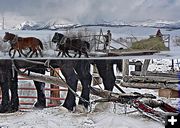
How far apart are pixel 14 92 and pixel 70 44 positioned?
84cm

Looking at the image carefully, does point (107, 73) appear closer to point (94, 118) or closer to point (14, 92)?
point (94, 118)

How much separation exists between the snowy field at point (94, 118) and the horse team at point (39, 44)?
1.56ft

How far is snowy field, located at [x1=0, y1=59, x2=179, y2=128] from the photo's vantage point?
3.18 metres

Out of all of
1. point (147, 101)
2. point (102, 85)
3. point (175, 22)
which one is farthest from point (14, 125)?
point (175, 22)

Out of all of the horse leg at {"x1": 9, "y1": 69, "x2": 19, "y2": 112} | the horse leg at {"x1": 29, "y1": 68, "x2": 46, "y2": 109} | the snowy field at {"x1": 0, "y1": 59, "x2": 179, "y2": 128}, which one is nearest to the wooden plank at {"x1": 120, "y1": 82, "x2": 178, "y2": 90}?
the snowy field at {"x1": 0, "y1": 59, "x2": 179, "y2": 128}

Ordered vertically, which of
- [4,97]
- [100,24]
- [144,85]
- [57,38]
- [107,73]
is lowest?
[4,97]

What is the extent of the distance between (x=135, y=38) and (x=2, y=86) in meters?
1.44

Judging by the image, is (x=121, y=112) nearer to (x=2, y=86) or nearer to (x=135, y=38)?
(x=135, y=38)

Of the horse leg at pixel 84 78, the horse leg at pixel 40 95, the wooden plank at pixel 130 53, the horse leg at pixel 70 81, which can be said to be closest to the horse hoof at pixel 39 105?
the horse leg at pixel 40 95

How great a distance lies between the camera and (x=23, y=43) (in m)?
3.40

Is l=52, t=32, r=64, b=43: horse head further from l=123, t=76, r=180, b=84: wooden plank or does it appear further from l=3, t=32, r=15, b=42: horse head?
l=123, t=76, r=180, b=84: wooden plank

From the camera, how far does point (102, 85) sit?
139 inches

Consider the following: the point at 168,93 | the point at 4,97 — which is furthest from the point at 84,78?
the point at 4,97

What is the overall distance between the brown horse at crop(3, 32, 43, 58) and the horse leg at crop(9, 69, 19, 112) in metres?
0.35
